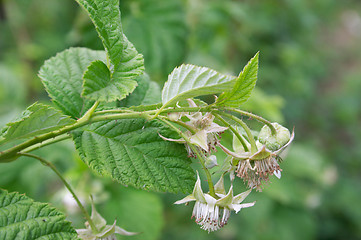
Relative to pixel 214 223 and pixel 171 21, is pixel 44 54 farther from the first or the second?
pixel 214 223

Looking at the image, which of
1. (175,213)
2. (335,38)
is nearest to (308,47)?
(335,38)

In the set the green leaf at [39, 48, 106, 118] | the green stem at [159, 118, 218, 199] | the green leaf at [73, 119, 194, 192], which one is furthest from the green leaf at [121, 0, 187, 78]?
the green stem at [159, 118, 218, 199]

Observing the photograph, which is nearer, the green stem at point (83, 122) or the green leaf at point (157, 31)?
the green stem at point (83, 122)

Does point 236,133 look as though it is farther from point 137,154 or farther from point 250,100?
point 250,100

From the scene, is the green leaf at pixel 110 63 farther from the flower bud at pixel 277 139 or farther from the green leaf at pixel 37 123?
the flower bud at pixel 277 139

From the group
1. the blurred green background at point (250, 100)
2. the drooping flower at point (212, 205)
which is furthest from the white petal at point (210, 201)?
the blurred green background at point (250, 100)
